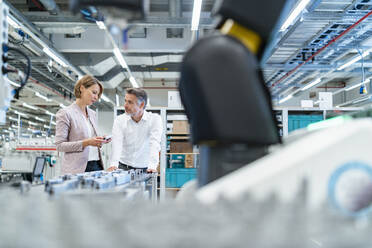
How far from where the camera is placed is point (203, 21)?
479cm

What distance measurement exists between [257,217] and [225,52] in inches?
11.1

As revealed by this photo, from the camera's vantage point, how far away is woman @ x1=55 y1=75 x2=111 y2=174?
1.85 meters

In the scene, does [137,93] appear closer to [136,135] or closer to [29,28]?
[136,135]

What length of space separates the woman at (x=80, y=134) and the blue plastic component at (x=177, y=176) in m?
2.57

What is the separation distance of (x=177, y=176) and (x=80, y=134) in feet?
9.29

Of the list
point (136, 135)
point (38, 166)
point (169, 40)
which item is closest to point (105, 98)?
point (169, 40)

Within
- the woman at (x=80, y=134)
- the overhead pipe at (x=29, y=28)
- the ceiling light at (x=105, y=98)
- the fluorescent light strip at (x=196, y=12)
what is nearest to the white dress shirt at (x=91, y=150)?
the woman at (x=80, y=134)

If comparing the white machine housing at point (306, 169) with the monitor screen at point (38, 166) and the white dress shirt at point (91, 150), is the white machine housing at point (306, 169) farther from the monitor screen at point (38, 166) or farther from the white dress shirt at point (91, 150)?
the white dress shirt at point (91, 150)

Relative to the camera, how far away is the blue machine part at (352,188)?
428 mm

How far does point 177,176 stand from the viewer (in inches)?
183

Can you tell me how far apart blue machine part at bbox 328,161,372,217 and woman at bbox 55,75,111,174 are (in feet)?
5.01

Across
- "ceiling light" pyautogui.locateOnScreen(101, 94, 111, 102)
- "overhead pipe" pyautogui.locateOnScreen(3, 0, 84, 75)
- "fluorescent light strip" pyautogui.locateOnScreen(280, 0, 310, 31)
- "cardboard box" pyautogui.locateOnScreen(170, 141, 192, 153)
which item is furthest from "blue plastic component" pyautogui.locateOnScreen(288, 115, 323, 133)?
"ceiling light" pyautogui.locateOnScreen(101, 94, 111, 102)

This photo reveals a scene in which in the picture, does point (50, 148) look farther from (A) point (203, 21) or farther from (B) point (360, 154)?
(B) point (360, 154)

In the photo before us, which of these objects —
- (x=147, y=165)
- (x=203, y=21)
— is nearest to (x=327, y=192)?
(x=147, y=165)
